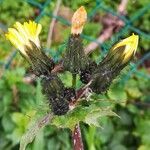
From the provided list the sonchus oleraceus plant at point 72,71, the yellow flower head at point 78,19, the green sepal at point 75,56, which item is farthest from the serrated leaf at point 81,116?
the yellow flower head at point 78,19

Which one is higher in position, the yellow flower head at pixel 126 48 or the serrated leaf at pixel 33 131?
the yellow flower head at pixel 126 48

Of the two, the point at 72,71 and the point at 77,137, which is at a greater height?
the point at 72,71

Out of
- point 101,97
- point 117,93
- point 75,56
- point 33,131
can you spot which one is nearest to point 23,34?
point 75,56

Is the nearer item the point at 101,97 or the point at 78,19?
the point at 78,19

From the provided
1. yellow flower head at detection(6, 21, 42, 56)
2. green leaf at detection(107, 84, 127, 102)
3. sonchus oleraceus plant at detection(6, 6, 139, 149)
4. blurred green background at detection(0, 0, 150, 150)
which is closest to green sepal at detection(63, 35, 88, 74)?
sonchus oleraceus plant at detection(6, 6, 139, 149)

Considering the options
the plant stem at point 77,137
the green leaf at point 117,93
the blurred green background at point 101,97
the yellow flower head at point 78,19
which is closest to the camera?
the yellow flower head at point 78,19

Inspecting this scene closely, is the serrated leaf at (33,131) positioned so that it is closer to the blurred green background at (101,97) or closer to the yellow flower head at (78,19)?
the yellow flower head at (78,19)

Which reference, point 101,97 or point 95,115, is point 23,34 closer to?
point 95,115
